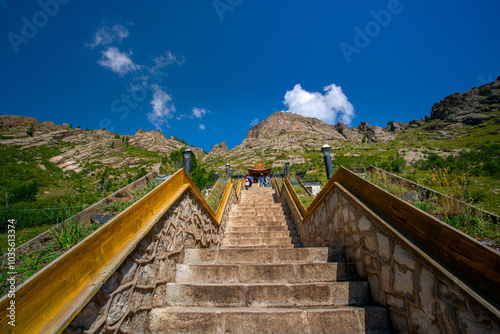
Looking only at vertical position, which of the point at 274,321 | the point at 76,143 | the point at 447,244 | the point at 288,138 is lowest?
the point at 274,321

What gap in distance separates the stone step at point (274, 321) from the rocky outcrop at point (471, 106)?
7610 centimetres

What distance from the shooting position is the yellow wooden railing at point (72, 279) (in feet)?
3.47

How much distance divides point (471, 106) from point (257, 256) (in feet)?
308

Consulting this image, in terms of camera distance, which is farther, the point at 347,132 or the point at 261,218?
the point at 347,132

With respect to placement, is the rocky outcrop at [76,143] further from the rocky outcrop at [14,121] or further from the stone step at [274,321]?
the stone step at [274,321]

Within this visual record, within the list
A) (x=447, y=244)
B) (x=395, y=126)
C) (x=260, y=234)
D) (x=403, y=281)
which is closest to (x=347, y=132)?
(x=395, y=126)

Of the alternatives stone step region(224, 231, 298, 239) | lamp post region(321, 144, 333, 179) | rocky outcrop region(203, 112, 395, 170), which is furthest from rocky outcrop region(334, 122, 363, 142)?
stone step region(224, 231, 298, 239)

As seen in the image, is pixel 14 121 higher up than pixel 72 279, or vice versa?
pixel 14 121

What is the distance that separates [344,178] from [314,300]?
6.06 feet

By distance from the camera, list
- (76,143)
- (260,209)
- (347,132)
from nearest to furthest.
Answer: (260,209)
(76,143)
(347,132)

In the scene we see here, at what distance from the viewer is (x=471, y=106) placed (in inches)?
2379

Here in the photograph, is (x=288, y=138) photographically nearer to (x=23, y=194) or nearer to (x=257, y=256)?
(x=23, y=194)

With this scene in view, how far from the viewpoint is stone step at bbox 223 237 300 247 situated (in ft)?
15.4

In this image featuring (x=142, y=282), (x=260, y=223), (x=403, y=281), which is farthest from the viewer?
(x=260, y=223)
